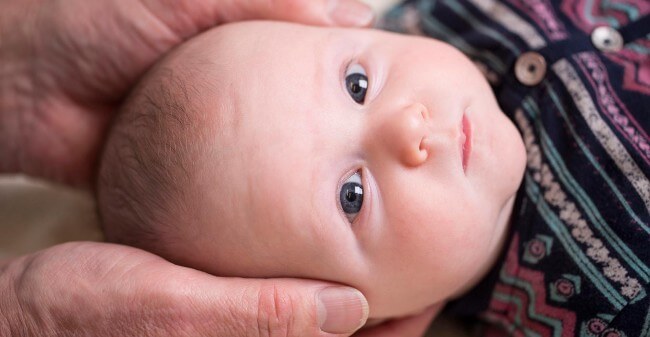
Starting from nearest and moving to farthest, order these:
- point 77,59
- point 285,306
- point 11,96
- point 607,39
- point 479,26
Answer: point 285,306 < point 607,39 < point 479,26 < point 77,59 < point 11,96

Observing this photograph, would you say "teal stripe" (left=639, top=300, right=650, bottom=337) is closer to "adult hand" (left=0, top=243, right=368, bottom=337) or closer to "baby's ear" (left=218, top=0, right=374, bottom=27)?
"adult hand" (left=0, top=243, right=368, bottom=337)

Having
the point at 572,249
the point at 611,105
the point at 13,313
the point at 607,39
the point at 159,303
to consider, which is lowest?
the point at 13,313

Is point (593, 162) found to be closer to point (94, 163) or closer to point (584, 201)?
point (584, 201)

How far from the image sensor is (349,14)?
1.38 m

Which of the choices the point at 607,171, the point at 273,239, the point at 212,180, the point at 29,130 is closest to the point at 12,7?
the point at 29,130

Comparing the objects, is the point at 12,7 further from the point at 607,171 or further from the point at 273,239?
the point at 607,171

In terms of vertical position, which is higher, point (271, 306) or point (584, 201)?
point (584, 201)

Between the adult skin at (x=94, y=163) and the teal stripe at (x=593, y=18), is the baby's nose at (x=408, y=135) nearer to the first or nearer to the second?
the adult skin at (x=94, y=163)

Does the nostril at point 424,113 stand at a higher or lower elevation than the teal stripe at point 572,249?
higher

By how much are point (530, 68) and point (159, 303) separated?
877 millimetres

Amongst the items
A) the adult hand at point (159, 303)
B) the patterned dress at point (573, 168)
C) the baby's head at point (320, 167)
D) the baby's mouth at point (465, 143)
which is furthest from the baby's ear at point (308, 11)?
the adult hand at point (159, 303)

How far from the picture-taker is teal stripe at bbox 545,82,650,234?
1138 mm

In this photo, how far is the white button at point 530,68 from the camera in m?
1.31

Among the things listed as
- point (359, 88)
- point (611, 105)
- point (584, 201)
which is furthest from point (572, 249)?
point (359, 88)
